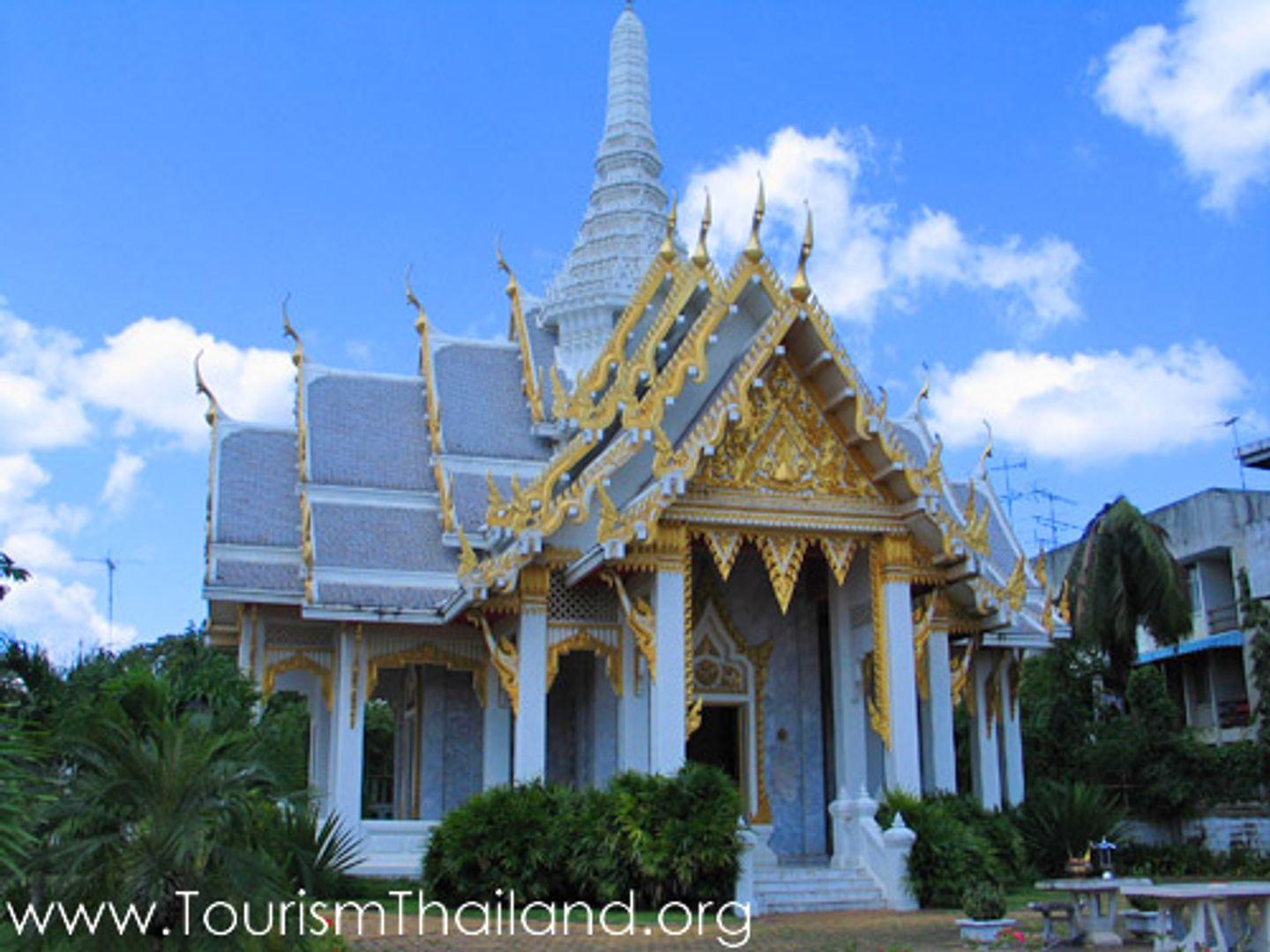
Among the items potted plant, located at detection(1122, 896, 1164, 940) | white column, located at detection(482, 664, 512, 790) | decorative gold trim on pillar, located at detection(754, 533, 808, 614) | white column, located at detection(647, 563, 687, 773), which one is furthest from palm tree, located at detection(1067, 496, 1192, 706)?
potted plant, located at detection(1122, 896, 1164, 940)

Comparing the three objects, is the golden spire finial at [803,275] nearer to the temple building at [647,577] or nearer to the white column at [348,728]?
the temple building at [647,577]

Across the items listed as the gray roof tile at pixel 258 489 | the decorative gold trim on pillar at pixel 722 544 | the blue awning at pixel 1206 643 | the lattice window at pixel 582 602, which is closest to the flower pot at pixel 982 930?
the decorative gold trim on pillar at pixel 722 544

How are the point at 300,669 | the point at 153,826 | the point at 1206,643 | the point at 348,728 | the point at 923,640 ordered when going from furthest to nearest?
the point at 1206,643 → the point at 300,669 → the point at 348,728 → the point at 923,640 → the point at 153,826

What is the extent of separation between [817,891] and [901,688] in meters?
2.56

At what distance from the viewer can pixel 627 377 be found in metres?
14.5

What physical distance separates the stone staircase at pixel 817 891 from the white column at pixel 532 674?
2.56m

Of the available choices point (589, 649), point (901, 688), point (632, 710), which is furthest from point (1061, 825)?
point (589, 649)

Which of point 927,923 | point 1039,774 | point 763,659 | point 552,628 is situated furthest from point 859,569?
point 1039,774

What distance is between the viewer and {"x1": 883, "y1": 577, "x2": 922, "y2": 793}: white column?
1452 cm

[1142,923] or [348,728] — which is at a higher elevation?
[348,728]

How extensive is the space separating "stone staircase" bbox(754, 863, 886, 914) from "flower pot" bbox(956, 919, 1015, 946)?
9.72ft

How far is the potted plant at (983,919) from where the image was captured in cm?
993

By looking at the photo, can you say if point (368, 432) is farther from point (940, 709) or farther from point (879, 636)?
point (940, 709)

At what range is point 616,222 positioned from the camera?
74.5ft
